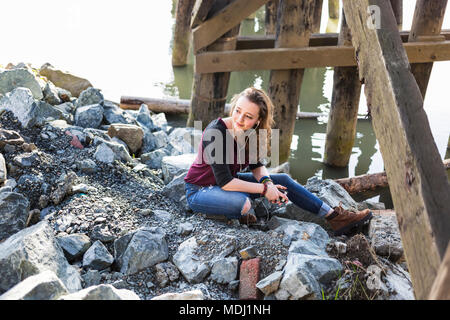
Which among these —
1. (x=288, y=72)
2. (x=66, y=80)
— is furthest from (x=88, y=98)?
(x=288, y=72)

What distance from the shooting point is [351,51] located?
182 inches

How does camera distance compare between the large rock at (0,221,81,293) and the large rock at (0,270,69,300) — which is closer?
the large rock at (0,270,69,300)

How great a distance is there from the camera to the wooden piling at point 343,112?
499 centimetres

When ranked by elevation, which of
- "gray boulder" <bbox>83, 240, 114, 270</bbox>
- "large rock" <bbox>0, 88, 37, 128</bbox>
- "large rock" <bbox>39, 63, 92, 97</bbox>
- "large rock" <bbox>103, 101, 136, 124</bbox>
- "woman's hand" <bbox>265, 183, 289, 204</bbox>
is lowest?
"gray boulder" <bbox>83, 240, 114, 270</bbox>

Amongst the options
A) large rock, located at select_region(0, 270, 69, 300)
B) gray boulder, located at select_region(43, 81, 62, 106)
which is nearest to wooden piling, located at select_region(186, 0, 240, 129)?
gray boulder, located at select_region(43, 81, 62, 106)

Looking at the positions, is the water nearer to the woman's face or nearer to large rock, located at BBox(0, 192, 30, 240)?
the woman's face

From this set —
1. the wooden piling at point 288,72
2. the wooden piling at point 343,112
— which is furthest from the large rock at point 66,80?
the wooden piling at point 343,112

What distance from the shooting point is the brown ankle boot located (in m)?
3.29

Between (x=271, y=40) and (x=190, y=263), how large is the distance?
114 inches

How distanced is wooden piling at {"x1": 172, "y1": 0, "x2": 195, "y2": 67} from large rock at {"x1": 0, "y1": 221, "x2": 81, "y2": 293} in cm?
629

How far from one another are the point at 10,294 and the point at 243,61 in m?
3.33

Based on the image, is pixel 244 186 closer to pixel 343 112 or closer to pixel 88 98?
pixel 343 112
